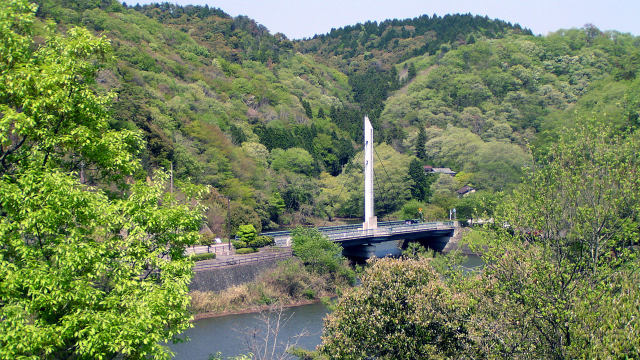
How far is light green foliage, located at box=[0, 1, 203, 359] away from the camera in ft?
24.6

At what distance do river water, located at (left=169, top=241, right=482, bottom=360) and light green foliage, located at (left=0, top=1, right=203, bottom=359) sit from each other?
12.2m

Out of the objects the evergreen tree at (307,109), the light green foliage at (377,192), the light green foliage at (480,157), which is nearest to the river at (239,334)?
the light green foliage at (480,157)

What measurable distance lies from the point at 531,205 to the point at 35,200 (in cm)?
1043

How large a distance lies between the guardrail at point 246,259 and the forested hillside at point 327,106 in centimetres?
604

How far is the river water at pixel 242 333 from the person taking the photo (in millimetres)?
22562

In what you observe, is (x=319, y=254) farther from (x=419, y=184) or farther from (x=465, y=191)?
(x=465, y=191)

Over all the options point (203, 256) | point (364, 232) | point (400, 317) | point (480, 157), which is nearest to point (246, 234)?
point (203, 256)

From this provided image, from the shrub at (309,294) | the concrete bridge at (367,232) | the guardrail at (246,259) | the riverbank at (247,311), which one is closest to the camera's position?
the riverbank at (247,311)

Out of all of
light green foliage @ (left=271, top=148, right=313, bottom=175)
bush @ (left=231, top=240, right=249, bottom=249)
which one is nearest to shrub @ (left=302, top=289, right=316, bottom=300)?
bush @ (left=231, top=240, right=249, bottom=249)

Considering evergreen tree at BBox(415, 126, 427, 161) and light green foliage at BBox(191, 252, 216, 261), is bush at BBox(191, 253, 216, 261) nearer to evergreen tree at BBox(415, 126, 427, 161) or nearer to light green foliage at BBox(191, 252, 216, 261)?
light green foliage at BBox(191, 252, 216, 261)

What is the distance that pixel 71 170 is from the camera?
9.01 meters

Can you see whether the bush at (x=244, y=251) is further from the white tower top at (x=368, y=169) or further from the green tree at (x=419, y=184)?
the green tree at (x=419, y=184)

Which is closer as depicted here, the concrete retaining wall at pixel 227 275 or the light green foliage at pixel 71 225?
the light green foliage at pixel 71 225

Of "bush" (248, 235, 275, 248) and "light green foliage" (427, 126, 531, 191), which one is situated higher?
"light green foliage" (427, 126, 531, 191)
